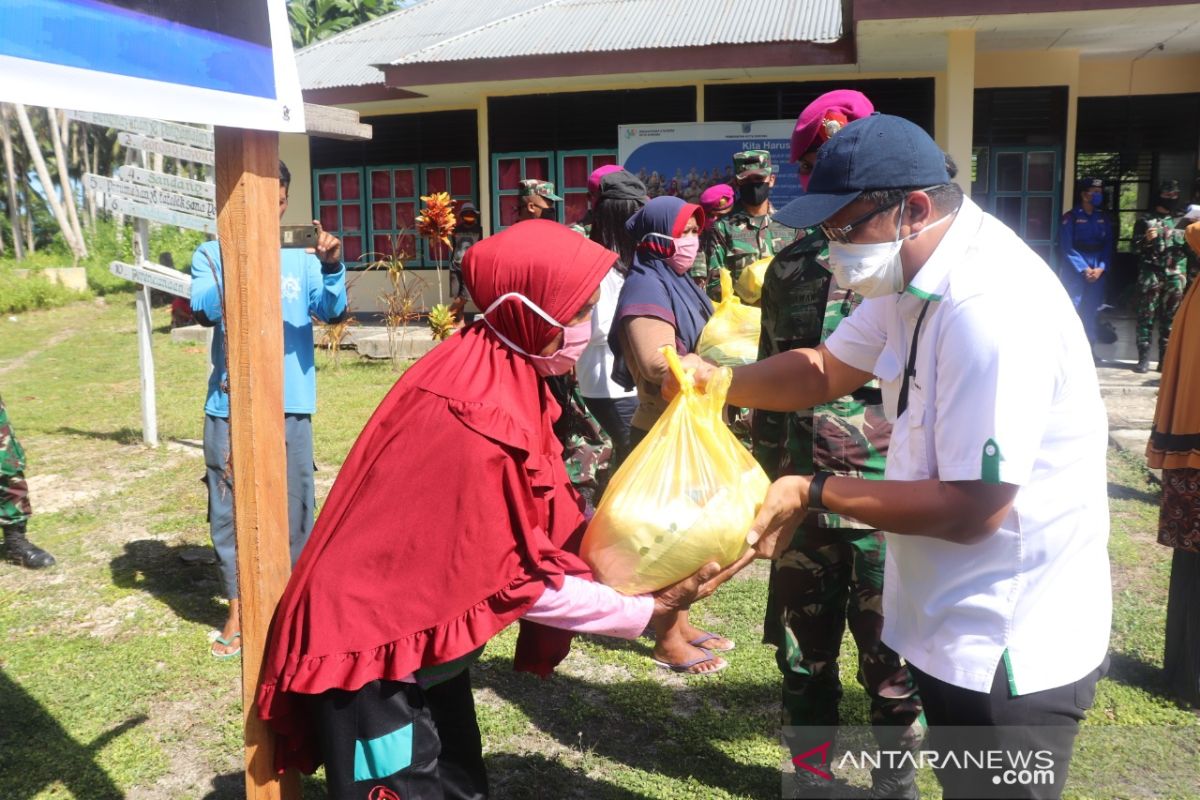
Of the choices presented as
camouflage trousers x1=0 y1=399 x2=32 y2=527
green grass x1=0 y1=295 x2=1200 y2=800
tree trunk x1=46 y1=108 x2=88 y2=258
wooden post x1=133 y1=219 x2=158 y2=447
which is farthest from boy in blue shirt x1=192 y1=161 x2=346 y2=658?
tree trunk x1=46 y1=108 x2=88 y2=258

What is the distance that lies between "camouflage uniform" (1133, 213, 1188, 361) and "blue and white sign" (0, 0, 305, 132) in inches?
375

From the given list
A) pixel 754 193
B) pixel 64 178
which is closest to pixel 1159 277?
pixel 754 193

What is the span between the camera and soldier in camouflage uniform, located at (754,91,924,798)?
2.72 metres

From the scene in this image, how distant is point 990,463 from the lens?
5.17 ft

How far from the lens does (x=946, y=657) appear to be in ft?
5.78

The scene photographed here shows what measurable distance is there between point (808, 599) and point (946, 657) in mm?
1051

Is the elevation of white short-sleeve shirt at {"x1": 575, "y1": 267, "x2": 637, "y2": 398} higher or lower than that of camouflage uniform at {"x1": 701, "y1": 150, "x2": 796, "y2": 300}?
lower

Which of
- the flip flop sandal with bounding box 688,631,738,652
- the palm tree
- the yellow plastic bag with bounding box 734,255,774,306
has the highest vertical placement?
the palm tree

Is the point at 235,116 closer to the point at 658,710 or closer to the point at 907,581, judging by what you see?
the point at 907,581

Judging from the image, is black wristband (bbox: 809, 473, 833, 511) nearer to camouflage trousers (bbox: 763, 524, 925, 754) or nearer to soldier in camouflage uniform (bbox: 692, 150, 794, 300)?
camouflage trousers (bbox: 763, 524, 925, 754)

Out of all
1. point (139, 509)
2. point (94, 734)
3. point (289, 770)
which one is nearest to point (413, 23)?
point (139, 509)

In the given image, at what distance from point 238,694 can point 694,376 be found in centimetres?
252

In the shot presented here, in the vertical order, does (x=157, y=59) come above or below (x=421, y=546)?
above

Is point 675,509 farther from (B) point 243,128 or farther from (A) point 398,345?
(A) point 398,345
